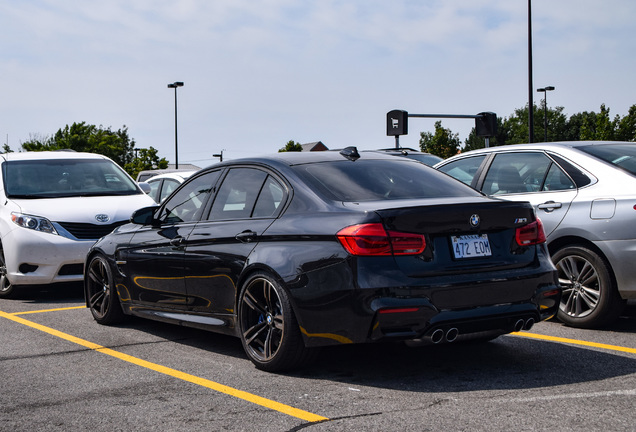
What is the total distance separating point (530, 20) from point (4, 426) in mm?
30404

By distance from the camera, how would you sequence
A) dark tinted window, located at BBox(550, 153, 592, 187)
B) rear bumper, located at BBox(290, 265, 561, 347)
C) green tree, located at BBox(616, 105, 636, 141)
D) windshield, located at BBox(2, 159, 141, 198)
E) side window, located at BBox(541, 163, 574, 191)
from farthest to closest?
green tree, located at BBox(616, 105, 636, 141) → windshield, located at BBox(2, 159, 141, 198) → side window, located at BBox(541, 163, 574, 191) → dark tinted window, located at BBox(550, 153, 592, 187) → rear bumper, located at BBox(290, 265, 561, 347)

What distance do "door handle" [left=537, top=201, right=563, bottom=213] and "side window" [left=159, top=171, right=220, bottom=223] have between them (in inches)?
114

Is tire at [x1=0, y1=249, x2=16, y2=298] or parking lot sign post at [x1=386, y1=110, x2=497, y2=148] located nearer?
tire at [x1=0, y1=249, x2=16, y2=298]

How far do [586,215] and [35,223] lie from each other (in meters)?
6.40

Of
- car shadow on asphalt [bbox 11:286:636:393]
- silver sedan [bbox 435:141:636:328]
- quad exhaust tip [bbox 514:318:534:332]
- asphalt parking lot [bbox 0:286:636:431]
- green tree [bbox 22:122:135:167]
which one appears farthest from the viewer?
green tree [bbox 22:122:135:167]

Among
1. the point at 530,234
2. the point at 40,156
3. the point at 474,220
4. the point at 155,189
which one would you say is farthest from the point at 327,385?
the point at 155,189

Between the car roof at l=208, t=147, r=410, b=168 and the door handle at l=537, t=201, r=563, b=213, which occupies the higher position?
the car roof at l=208, t=147, r=410, b=168

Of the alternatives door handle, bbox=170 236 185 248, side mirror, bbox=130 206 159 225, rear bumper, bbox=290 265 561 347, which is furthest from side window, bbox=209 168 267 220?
rear bumper, bbox=290 265 561 347

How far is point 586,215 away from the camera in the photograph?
7.00 metres

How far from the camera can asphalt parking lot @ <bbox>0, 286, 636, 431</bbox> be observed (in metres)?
4.33

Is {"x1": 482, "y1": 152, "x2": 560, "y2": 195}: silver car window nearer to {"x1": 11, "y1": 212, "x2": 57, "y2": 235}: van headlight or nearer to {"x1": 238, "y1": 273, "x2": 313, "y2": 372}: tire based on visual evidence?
{"x1": 238, "y1": 273, "x2": 313, "y2": 372}: tire

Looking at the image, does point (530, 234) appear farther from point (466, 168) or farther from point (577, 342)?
point (466, 168)

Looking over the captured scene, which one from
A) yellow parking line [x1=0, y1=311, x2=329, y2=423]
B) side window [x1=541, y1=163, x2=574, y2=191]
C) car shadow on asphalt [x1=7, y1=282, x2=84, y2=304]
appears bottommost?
car shadow on asphalt [x1=7, y1=282, x2=84, y2=304]

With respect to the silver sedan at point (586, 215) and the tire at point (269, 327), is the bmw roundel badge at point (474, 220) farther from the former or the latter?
the silver sedan at point (586, 215)
